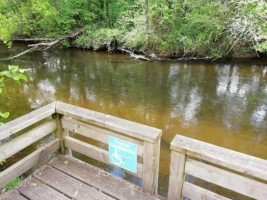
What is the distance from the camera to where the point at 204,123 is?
6.15 meters

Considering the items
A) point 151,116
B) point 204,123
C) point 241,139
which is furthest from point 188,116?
point 241,139

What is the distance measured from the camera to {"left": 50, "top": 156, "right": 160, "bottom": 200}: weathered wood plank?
2455 millimetres

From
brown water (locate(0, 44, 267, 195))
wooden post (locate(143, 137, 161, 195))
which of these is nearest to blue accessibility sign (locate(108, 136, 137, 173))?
wooden post (locate(143, 137, 161, 195))

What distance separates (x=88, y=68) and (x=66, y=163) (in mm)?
9234

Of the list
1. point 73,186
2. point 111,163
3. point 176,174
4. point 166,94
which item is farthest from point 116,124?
point 166,94

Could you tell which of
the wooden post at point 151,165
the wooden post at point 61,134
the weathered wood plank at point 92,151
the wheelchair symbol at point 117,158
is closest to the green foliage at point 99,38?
the wooden post at point 61,134

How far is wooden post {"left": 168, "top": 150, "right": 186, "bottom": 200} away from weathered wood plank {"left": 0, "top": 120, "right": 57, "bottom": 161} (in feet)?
A: 5.55

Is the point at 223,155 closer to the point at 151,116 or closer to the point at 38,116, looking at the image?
the point at 38,116

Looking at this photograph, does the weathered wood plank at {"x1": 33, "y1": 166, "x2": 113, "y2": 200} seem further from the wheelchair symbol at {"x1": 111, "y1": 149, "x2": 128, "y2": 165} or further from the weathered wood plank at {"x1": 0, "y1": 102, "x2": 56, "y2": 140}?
the weathered wood plank at {"x1": 0, "y1": 102, "x2": 56, "y2": 140}

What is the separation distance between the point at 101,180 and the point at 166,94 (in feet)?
19.5

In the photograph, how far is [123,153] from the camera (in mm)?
2426

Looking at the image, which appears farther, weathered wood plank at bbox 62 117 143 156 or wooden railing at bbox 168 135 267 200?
weathered wood plank at bbox 62 117 143 156

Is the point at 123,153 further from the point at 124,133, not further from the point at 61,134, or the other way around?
the point at 61,134

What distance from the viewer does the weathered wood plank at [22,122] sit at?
2.26 meters
